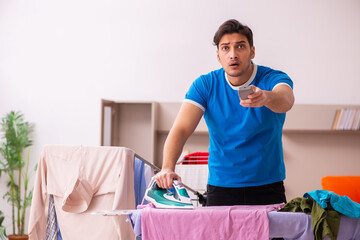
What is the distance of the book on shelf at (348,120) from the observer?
5.10m

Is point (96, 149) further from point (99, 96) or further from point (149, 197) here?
point (99, 96)

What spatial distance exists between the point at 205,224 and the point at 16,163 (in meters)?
4.24

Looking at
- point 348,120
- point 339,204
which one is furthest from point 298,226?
point 348,120

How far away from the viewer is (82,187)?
254cm

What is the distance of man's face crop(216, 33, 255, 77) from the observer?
196 centimetres

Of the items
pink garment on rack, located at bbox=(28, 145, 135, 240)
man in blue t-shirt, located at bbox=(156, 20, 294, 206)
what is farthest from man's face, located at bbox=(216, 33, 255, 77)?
pink garment on rack, located at bbox=(28, 145, 135, 240)

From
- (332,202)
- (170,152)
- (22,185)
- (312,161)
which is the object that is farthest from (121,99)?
(332,202)

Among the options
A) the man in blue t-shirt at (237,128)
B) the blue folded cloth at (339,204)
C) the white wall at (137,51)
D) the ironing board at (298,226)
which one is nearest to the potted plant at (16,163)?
the white wall at (137,51)

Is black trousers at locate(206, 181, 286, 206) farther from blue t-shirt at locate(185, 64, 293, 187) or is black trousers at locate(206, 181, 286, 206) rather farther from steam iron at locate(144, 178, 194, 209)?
steam iron at locate(144, 178, 194, 209)

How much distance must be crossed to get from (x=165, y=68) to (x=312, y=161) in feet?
6.46

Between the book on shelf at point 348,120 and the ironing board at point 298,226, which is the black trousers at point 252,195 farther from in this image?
the book on shelf at point 348,120

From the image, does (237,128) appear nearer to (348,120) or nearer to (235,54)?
(235,54)

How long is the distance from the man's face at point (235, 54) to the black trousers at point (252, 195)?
18.8 inches

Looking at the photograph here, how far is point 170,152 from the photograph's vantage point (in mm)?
1909
